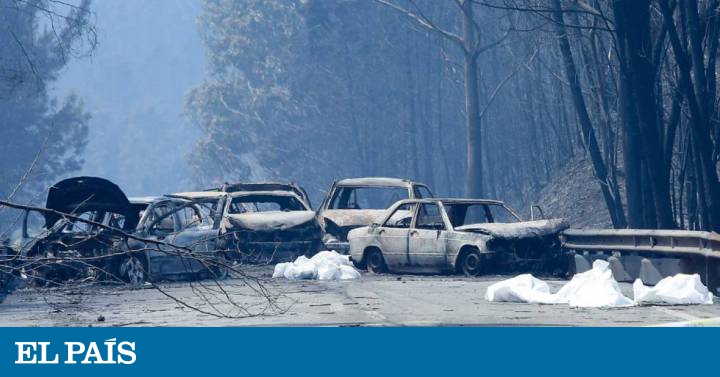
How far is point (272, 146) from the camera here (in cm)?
6894

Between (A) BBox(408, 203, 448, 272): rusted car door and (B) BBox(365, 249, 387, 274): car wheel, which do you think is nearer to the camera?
(A) BBox(408, 203, 448, 272): rusted car door

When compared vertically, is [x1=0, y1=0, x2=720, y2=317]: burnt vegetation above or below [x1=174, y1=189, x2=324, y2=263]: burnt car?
above

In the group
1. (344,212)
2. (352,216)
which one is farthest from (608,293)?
(344,212)

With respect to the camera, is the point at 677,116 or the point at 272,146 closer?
the point at 677,116

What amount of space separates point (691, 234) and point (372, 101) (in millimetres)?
45880

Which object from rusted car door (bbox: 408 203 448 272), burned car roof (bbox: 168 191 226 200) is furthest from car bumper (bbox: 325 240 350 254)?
rusted car door (bbox: 408 203 448 272)

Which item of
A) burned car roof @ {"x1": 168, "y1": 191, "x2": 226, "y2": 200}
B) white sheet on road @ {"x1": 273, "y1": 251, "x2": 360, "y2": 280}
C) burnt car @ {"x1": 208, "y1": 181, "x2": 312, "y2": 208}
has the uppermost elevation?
burnt car @ {"x1": 208, "y1": 181, "x2": 312, "y2": 208}

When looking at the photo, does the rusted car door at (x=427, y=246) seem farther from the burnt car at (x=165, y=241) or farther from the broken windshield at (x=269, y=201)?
the broken windshield at (x=269, y=201)

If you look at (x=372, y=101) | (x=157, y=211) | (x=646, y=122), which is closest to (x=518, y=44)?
(x=372, y=101)

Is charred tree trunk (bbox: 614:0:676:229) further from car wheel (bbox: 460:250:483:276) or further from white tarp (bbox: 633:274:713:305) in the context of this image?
white tarp (bbox: 633:274:713:305)

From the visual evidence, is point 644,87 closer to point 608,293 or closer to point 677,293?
point 677,293

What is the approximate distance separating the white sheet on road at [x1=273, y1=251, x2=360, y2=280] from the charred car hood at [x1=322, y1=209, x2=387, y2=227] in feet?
12.1

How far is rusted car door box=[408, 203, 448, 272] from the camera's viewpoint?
21109 millimetres

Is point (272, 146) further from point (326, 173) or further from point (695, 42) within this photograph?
point (695, 42)
